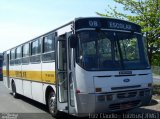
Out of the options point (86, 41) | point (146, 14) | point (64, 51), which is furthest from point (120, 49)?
point (146, 14)

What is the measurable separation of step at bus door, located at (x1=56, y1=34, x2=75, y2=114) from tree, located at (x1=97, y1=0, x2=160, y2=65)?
31.3 feet

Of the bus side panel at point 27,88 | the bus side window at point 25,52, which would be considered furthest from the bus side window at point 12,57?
the bus side panel at point 27,88

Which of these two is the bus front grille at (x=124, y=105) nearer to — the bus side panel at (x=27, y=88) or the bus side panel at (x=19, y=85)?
the bus side panel at (x=27, y=88)

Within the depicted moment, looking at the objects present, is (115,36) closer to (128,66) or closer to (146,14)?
(128,66)

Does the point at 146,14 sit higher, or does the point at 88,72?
the point at 146,14

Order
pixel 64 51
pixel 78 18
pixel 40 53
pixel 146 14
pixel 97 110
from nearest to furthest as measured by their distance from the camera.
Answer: pixel 97 110, pixel 78 18, pixel 64 51, pixel 40 53, pixel 146 14

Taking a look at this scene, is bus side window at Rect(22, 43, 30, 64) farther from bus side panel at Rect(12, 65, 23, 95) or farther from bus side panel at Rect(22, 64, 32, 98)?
bus side panel at Rect(12, 65, 23, 95)

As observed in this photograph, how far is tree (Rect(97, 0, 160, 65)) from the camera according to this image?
19125 mm

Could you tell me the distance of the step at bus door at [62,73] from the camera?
30.5 ft

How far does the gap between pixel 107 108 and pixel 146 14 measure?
1232 cm

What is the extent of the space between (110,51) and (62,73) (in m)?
1.86

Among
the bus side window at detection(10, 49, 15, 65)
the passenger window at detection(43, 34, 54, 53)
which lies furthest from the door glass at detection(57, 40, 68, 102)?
the bus side window at detection(10, 49, 15, 65)

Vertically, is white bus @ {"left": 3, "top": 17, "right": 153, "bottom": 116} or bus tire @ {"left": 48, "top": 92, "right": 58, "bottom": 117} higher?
white bus @ {"left": 3, "top": 17, "right": 153, "bottom": 116}

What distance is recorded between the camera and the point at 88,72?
8430 millimetres
